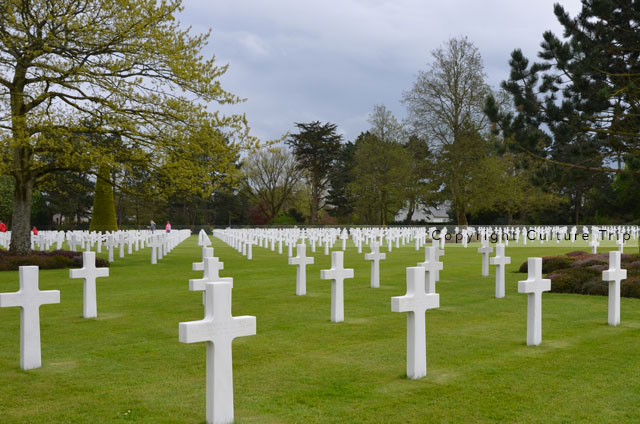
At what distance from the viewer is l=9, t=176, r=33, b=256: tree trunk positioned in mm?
20953

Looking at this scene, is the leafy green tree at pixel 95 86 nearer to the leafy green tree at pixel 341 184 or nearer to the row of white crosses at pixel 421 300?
the row of white crosses at pixel 421 300

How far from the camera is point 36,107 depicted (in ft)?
72.2

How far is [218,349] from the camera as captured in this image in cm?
430

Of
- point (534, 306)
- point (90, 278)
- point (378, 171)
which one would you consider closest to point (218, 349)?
point (534, 306)

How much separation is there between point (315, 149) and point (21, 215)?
5325cm

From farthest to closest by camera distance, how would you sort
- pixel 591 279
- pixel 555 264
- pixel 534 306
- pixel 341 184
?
pixel 341 184, pixel 555 264, pixel 591 279, pixel 534 306

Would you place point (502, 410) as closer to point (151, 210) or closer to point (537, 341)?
point (537, 341)

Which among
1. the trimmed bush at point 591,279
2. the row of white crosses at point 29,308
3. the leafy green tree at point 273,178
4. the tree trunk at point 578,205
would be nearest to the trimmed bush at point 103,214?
the trimmed bush at point 591,279

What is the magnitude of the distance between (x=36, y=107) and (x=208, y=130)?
20.9 ft

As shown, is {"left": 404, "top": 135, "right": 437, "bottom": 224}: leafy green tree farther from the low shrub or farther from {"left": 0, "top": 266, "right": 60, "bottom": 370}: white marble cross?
{"left": 0, "top": 266, "right": 60, "bottom": 370}: white marble cross

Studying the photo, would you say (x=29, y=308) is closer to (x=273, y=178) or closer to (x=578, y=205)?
(x=578, y=205)

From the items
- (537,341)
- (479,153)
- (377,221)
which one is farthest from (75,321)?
(377,221)

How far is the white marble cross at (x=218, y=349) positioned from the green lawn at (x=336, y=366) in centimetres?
30

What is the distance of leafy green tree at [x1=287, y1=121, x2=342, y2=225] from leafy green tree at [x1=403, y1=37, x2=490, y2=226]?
29.9m
